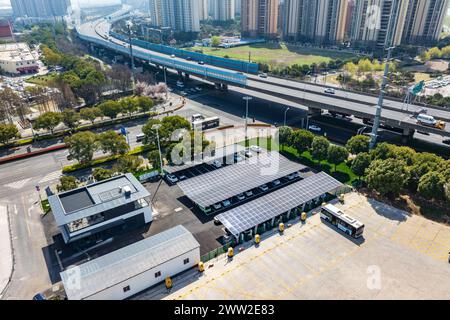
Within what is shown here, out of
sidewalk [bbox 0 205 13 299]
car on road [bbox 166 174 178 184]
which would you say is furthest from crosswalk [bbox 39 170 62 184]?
car on road [bbox 166 174 178 184]

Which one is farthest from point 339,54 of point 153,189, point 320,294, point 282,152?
point 320,294

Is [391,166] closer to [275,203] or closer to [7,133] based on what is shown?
[275,203]

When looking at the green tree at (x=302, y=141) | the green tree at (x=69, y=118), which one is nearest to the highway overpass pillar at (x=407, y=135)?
the green tree at (x=302, y=141)

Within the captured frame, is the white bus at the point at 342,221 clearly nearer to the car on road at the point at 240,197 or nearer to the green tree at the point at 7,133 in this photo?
the car on road at the point at 240,197

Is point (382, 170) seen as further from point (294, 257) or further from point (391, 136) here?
point (391, 136)

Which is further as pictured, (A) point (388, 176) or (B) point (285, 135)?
(B) point (285, 135)

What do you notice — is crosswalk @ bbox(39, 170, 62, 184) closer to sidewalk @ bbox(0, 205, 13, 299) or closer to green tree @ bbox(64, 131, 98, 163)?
green tree @ bbox(64, 131, 98, 163)

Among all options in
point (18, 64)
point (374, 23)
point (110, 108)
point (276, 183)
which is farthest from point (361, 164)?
point (18, 64)
